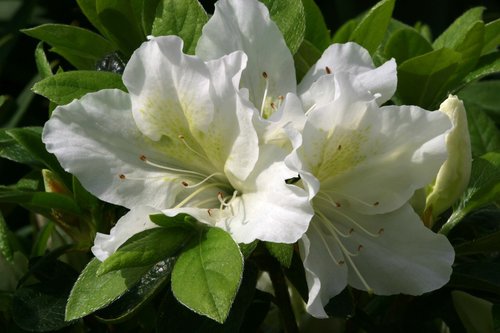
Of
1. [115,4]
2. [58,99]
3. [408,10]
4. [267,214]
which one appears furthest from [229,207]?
[408,10]

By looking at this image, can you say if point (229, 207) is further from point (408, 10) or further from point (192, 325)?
point (408, 10)

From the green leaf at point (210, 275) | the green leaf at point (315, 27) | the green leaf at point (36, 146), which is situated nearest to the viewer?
the green leaf at point (210, 275)

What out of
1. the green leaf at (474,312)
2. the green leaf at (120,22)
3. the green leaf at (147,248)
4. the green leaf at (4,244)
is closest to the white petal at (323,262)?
the green leaf at (147,248)

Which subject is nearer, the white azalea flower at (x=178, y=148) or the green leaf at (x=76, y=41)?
the white azalea flower at (x=178, y=148)

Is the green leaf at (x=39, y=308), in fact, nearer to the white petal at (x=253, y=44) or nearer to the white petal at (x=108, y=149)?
the white petal at (x=108, y=149)

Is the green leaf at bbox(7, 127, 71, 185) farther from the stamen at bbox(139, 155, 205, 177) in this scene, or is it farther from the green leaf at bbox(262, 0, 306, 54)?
the green leaf at bbox(262, 0, 306, 54)

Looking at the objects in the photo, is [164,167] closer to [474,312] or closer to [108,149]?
[108,149]
